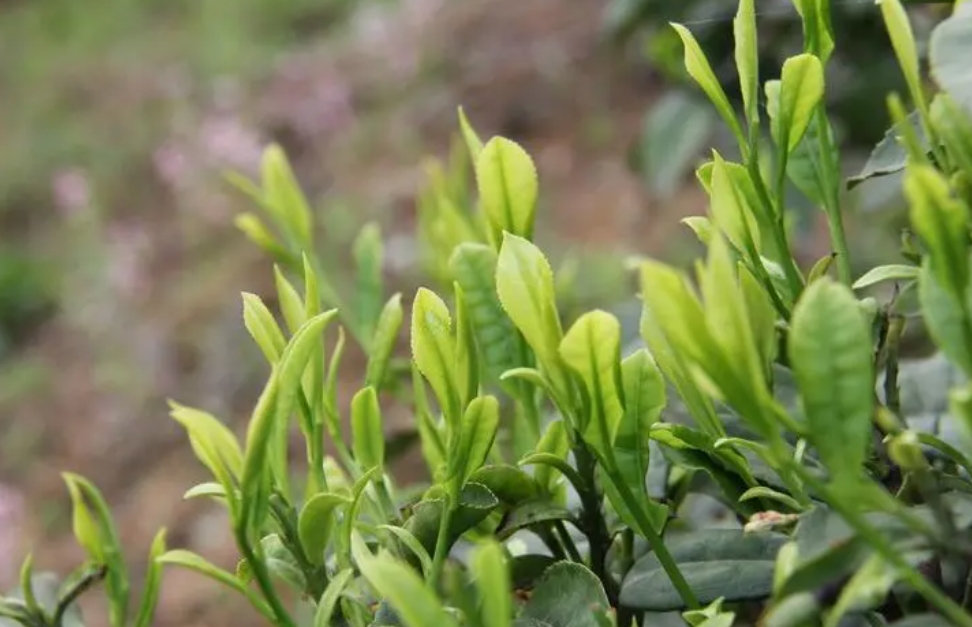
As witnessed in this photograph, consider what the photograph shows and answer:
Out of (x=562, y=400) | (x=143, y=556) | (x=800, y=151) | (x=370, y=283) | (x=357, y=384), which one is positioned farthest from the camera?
(x=357, y=384)

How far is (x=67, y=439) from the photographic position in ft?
9.30

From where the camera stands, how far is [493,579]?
32 centimetres

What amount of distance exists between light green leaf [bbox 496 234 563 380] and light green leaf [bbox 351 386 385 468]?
11cm

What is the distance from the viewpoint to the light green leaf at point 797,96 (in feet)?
1.42

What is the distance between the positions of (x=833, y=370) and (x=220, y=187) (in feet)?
10.3

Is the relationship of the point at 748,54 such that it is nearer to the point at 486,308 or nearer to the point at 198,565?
the point at 486,308

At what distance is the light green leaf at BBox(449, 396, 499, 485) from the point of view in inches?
16.4

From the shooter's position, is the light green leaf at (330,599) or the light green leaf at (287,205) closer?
the light green leaf at (330,599)

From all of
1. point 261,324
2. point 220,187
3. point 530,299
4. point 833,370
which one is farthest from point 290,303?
point 220,187

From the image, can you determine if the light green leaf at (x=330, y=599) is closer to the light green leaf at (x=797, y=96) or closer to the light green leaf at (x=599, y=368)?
the light green leaf at (x=599, y=368)

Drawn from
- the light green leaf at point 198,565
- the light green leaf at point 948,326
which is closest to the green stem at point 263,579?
the light green leaf at point 198,565

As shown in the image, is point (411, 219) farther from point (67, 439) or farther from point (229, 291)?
point (67, 439)

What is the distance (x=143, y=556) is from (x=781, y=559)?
216 centimetres

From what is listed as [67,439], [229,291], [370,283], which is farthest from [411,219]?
[370,283]
